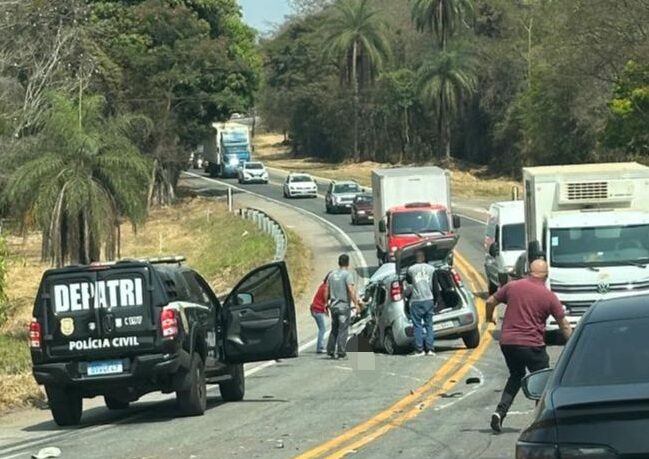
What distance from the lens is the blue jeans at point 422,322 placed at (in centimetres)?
2089

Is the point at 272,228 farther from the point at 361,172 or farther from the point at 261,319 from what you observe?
the point at 361,172

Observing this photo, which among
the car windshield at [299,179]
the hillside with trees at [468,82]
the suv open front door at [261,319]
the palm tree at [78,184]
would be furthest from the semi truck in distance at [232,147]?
the suv open front door at [261,319]

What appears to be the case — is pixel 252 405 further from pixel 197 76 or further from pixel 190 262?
pixel 197 76

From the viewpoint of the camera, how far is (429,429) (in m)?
12.8

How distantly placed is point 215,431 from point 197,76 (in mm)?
58537

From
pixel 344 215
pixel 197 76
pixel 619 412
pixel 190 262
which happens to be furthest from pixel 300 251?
pixel 619 412

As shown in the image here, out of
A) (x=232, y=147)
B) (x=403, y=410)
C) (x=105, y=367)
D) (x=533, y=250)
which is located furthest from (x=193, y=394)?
(x=232, y=147)

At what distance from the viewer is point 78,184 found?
1238 inches

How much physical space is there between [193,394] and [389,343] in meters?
8.02

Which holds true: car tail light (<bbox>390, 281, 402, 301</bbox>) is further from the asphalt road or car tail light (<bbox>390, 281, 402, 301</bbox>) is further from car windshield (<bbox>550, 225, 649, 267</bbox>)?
car windshield (<bbox>550, 225, 649, 267</bbox>)

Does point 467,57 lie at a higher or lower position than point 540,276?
higher

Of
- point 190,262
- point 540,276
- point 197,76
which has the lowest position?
point 190,262

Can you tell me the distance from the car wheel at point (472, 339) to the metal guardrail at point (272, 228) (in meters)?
19.1

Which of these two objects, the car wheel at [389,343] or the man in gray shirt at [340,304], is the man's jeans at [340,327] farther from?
the car wheel at [389,343]
